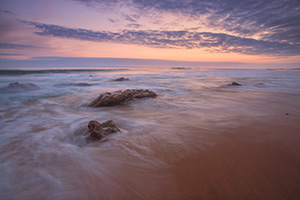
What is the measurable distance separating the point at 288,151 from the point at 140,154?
2.12 metres

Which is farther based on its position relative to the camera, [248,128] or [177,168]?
[248,128]

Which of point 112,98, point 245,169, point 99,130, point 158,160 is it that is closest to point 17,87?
point 112,98

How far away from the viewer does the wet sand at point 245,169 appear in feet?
4.80

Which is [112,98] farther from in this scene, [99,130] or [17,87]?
[17,87]

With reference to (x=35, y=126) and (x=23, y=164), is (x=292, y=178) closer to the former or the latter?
(x=23, y=164)

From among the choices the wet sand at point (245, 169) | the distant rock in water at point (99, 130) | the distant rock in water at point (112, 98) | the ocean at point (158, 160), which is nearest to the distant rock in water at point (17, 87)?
the distant rock in water at point (112, 98)

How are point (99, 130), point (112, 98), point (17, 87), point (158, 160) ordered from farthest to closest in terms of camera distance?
point (17, 87) → point (112, 98) → point (99, 130) → point (158, 160)

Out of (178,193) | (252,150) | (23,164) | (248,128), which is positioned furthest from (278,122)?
(23,164)

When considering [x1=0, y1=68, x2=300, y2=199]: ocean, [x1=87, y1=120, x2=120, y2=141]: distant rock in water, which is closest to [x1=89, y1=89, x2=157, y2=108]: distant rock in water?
[x1=0, y1=68, x2=300, y2=199]: ocean

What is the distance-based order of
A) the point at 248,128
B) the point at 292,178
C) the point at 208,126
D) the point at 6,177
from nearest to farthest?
the point at 292,178
the point at 6,177
the point at 248,128
the point at 208,126

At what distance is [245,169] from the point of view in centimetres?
175

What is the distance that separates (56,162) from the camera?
2.06 meters

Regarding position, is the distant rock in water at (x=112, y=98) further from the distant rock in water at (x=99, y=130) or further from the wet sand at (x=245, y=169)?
the wet sand at (x=245, y=169)

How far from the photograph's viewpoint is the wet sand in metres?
Answer: 1.46
